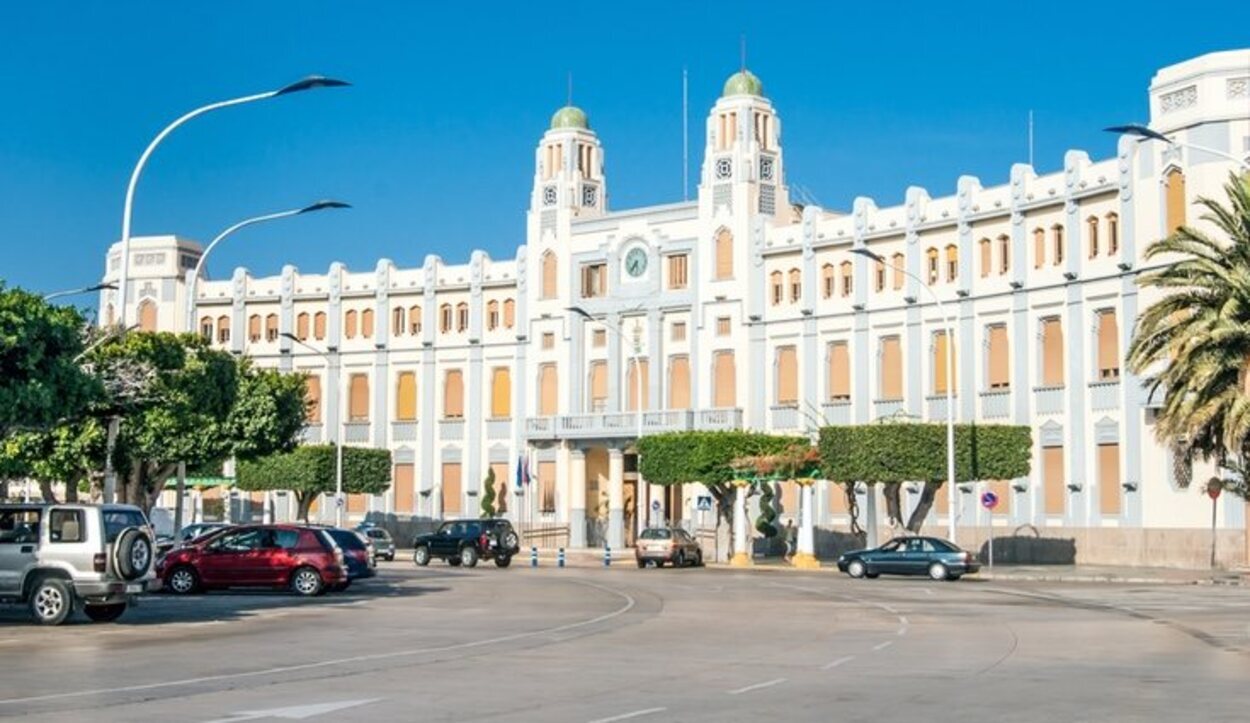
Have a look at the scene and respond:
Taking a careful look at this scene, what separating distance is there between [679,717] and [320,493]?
72.2 m

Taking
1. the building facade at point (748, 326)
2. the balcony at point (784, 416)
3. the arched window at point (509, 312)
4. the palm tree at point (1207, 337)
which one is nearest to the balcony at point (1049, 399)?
the building facade at point (748, 326)

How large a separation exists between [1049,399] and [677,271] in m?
21.7

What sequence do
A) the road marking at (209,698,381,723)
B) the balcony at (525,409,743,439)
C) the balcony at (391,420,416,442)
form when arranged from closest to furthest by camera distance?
the road marking at (209,698,381,723) < the balcony at (525,409,743,439) < the balcony at (391,420,416,442)

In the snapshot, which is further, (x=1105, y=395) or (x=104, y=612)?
(x=1105, y=395)

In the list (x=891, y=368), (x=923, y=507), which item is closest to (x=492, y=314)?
(x=891, y=368)

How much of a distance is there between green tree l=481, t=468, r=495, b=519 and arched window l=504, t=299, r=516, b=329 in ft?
23.4

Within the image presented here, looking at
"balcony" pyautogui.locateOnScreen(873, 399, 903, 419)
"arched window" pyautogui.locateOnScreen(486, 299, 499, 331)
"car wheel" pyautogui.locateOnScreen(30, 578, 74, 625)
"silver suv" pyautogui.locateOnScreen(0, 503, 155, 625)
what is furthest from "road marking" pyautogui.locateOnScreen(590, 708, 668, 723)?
"arched window" pyautogui.locateOnScreen(486, 299, 499, 331)

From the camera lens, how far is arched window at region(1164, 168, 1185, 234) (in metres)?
57.2

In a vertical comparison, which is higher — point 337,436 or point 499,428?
point 499,428

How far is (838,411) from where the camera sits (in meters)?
73.5

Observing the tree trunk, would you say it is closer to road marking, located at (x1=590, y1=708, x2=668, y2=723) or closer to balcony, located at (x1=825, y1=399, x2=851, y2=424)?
balcony, located at (x1=825, y1=399, x2=851, y2=424)

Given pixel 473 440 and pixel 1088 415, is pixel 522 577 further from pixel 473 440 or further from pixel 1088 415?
pixel 473 440

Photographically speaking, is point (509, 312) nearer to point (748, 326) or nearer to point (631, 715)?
point (748, 326)

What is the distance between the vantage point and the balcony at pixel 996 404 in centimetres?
6638
